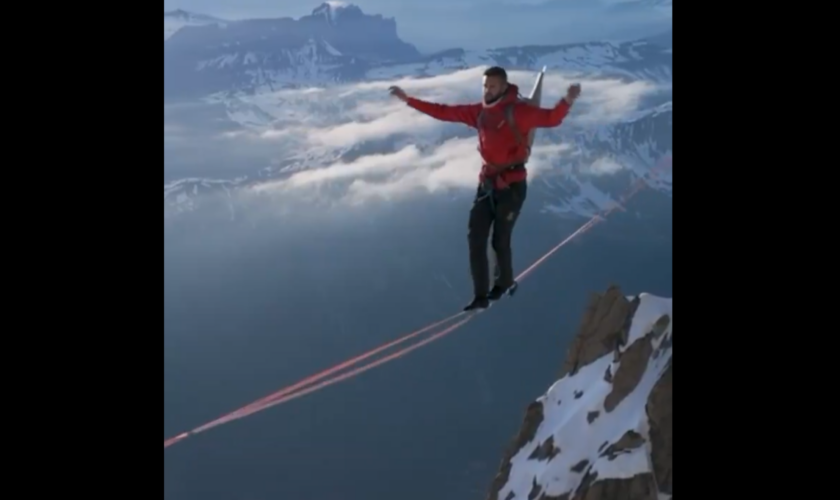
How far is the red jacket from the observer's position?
11.6m

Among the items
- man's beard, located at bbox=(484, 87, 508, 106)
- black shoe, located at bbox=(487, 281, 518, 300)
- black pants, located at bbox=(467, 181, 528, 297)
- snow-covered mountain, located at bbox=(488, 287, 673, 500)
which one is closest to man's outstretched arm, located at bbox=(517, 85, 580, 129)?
man's beard, located at bbox=(484, 87, 508, 106)

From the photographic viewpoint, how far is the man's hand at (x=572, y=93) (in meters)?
11.0

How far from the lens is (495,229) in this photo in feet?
41.0

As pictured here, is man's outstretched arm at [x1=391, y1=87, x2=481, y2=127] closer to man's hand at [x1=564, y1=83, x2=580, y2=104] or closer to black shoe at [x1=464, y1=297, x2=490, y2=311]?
man's hand at [x1=564, y1=83, x2=580, y2=104]

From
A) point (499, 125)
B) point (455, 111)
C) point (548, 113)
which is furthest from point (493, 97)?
point (548, 113)

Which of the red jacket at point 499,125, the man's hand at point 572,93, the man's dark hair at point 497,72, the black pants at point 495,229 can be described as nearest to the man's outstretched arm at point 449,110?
the red jacket at point 499,125

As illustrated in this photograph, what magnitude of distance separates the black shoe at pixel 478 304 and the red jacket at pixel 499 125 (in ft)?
5.19

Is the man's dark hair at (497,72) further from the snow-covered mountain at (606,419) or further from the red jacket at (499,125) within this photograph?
the snow-covered mountain at (606,419)

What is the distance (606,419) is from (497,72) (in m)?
43.1

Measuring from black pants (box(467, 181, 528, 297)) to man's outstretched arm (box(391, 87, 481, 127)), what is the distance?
99 centimetres
